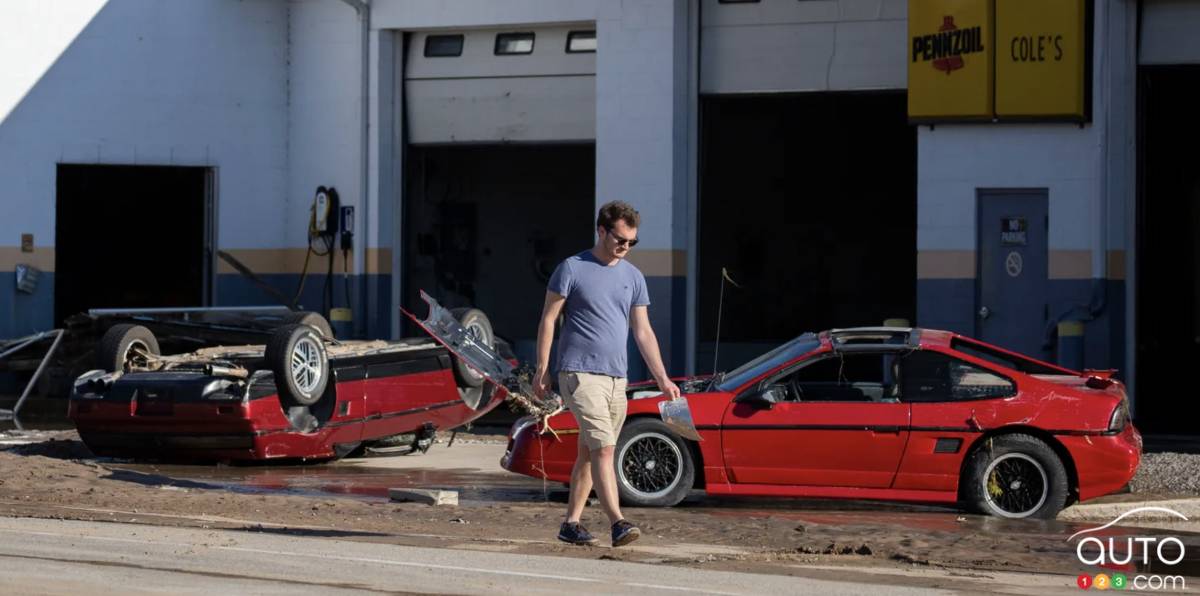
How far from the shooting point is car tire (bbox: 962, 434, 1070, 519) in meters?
11.1

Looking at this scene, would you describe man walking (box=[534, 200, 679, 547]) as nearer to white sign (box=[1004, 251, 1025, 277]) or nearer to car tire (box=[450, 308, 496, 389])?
car tire (box=[450, 308, 496, 389])

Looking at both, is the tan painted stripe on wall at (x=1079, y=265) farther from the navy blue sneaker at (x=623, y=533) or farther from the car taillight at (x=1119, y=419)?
the navy blue sneaker at (x=623, y=533)

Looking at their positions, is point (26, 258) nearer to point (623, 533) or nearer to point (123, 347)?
point (123, 347)

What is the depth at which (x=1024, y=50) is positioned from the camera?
18.8 m

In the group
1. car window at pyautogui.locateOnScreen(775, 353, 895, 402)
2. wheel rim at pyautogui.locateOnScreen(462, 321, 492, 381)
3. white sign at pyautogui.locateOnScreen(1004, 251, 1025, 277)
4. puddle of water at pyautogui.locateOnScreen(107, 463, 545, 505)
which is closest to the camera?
car window at pyautogui.locateOnScreen(775, 353, 895, 402)

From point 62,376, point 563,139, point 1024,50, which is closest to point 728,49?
point 563,139

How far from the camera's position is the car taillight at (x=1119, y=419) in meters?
11.1

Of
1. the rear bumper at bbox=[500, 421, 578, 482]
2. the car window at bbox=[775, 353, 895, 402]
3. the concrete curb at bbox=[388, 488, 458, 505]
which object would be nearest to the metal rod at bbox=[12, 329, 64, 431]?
the concrete curb at bbox=[388, 488, 458, 505]

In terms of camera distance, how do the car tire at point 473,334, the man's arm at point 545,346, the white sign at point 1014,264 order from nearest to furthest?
the man's arm at point 545,346 → the car tire at point 473,334 → the white sign at point 1014,264

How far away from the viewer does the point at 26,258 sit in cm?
2264

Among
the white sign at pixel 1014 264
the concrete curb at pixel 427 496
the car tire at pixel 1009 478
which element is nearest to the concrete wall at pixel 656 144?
the white sign at pixel 1014 264

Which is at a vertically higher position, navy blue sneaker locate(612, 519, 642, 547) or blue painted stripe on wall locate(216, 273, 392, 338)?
blue painted stripe on wall locate(216, 273, 392, 338)
